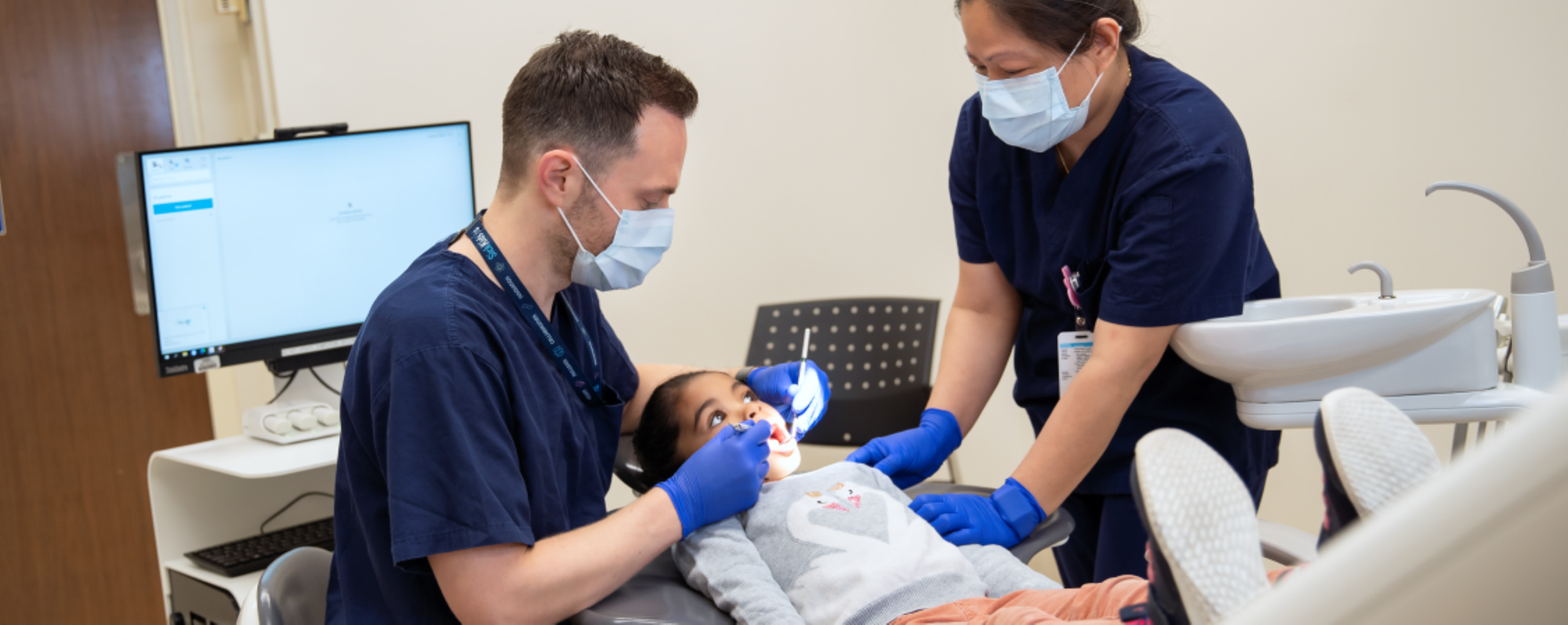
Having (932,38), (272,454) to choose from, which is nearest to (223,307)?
(272,454)

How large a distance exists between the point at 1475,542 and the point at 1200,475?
20 centimetres

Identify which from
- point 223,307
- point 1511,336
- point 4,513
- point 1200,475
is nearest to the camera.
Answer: point 1200,475

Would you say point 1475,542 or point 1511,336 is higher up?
point 1475,542

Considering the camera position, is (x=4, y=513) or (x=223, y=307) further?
(x=4, y=513)

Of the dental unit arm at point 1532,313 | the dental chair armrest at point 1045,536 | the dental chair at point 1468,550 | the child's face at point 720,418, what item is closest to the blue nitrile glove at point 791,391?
Result: the child's face at point 720,418

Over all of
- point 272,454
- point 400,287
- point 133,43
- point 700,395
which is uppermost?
point 133,43

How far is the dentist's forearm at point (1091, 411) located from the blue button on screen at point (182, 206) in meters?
1.62

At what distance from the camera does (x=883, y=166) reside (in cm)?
323

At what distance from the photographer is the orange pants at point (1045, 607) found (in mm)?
992

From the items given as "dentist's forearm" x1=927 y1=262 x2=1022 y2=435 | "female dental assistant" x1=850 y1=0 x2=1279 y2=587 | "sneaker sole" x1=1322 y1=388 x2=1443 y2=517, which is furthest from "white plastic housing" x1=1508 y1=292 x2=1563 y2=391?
"sneaker sole" x1=1322 y1=388 x2=1443 y2=517

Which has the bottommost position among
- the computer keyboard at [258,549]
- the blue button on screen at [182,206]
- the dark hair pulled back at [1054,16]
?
the computer keyboard at [258,549]

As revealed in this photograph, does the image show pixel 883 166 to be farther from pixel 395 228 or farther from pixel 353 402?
pixel 353 402

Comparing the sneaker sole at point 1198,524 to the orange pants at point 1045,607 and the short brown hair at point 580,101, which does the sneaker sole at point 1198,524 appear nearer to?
the orange pants at point 1045,607

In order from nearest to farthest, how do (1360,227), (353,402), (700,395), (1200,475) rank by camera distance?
(1200,475), (353,402), (700,395), (1360,227)
